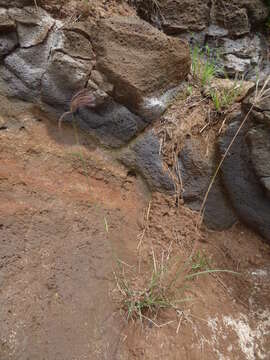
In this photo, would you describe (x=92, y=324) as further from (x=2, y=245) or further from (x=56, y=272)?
(x=2, y=245)

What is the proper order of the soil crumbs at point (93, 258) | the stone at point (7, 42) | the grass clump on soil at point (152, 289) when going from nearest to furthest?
the soil crumbs at point (93, 258) < the grass clump on soil at point (152, 289) < the stone at point (7, 42)

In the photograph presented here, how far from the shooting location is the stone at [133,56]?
61.1 inches

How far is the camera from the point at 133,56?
5.14 feet

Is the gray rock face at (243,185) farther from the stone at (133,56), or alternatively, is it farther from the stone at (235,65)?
the stone at (235,65)

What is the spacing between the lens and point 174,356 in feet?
3.98

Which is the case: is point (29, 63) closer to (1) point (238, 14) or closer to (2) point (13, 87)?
(2) point (13, 87)

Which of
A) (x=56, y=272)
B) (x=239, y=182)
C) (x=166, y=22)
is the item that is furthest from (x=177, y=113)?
(x=56, y=272)

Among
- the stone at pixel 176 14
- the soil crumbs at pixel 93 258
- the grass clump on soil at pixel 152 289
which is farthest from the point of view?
the stone at pixel 176 14

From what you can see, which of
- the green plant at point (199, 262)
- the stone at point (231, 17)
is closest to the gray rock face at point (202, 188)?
the green plant at point (199, 262)

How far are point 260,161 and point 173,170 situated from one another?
16.4 inches

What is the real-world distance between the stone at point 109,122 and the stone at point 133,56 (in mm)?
45

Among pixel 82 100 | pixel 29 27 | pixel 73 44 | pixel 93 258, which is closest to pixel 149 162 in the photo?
pixel 82 100

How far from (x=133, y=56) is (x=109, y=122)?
339mm

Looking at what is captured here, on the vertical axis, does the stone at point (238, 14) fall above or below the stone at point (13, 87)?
above
